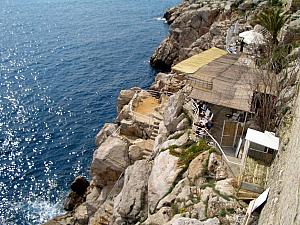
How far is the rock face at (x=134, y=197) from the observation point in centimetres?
2280

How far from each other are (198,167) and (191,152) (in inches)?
73.3

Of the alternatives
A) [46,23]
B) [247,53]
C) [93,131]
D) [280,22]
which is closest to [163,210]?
[247,53]

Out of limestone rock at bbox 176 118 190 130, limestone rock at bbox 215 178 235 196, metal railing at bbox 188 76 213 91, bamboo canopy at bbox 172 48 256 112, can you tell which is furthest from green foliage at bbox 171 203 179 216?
metal railing at bbox 188 76 213 91

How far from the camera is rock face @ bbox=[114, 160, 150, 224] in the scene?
2280 cm

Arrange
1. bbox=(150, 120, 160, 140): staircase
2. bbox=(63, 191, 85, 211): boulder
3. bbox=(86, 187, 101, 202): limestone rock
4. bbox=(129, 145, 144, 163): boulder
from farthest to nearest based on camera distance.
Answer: bbox=(63, 191, 85, 211): boulder, bbox=(86, 187, 101, 202): limestone rock, bbox=(150, 120, 160, 140): staircase, bbox=(129, 145, 144, 163): boulder

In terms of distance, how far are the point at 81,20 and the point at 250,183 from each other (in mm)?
91190

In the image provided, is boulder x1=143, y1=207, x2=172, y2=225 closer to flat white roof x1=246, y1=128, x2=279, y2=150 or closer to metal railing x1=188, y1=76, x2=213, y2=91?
flat white roof x1=246, y1=128, x2=279, y2=150

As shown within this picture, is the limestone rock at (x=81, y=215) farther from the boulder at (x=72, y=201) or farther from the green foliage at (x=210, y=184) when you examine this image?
the green foliage at (x=210, y=184)

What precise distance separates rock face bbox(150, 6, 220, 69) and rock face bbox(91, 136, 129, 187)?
1439 inches

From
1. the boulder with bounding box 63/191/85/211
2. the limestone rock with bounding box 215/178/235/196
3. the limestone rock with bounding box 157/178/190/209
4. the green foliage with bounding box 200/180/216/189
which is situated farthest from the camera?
the boulder with bounding box 63/191/85/211

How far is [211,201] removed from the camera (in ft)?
60.6

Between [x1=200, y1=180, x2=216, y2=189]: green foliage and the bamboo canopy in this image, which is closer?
[x1=200, y1=180, x2=216, y2=189]: green foliage

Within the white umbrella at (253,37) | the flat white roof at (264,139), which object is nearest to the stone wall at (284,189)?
the flat white roof at (264,139)

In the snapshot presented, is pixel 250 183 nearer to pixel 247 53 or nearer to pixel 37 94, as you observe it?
pixel 247 53
